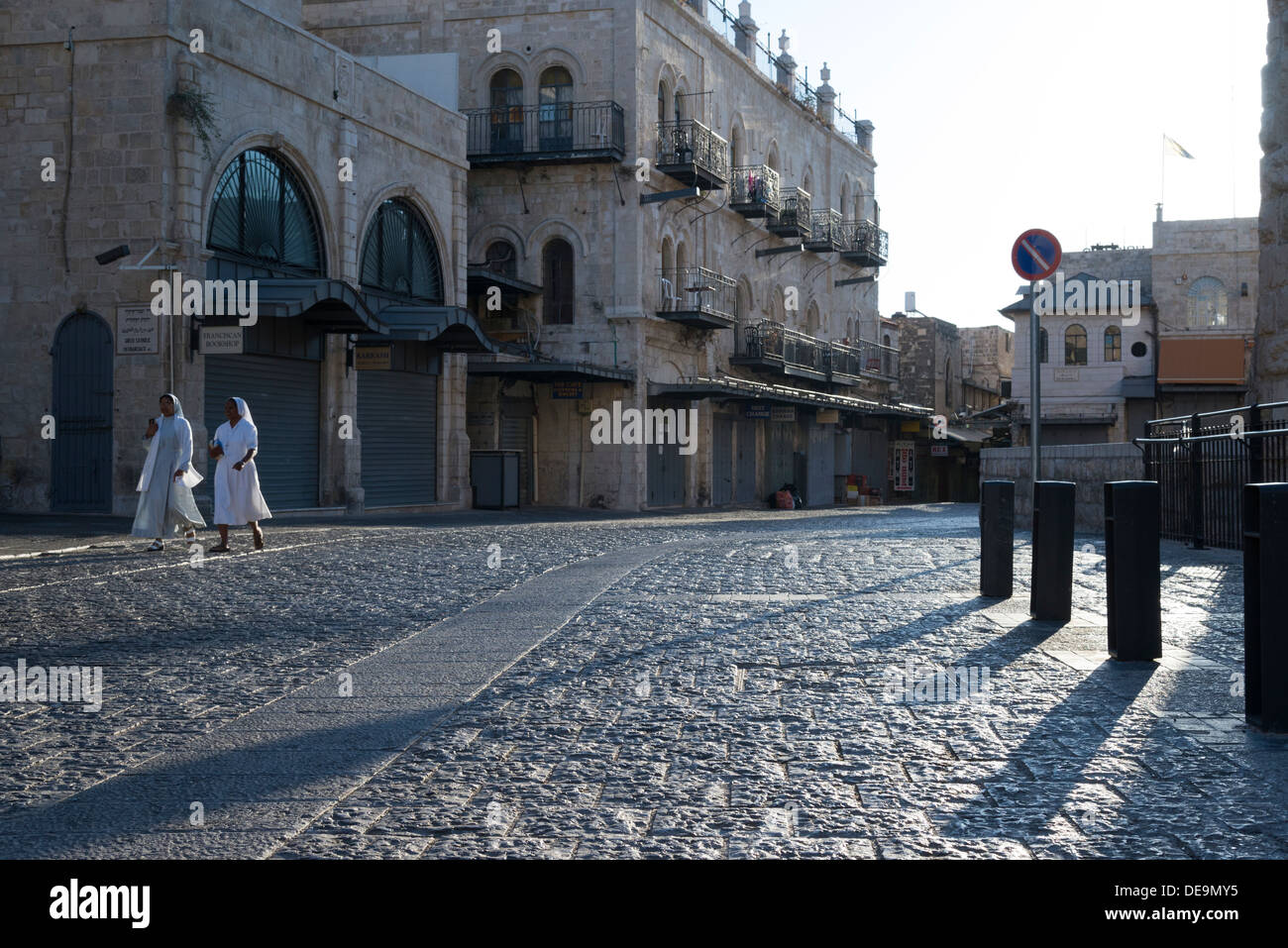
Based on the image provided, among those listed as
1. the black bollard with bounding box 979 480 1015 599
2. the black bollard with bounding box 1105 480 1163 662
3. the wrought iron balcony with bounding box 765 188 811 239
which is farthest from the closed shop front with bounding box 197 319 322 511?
the wrought iron balcony with bounding box 765 188 811 239

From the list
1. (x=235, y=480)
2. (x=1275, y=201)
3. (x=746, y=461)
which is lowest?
(x=235, y=480)

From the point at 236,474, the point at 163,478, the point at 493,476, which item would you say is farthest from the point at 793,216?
the point at 163,478

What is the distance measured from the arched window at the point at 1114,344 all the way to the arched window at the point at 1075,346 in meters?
0.79

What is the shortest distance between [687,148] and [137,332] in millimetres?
18980

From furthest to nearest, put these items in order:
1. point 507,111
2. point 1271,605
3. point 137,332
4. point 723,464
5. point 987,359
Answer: point 987,359, point 723,464, point 507,111, point 137,332, point 1271,605

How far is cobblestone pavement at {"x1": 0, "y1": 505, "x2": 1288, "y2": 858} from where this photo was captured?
3.58 meters

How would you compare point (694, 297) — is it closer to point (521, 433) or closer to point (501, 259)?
point (501, 259)

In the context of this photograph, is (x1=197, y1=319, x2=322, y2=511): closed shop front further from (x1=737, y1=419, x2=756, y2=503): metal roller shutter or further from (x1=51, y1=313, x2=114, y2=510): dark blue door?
(x1=737, y1=419, x2=756, y2=503): metal roller shutter

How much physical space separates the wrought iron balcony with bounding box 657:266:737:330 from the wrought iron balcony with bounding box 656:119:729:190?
2.46 m

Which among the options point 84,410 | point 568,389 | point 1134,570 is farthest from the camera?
point 568,389

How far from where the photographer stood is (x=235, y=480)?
1441cm

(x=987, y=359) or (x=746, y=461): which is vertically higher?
(x=987, y=359)

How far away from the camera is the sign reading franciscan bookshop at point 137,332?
763 inches

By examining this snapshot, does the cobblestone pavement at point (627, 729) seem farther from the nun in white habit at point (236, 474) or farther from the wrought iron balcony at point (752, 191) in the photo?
the wrought iron balcony at point (752, 191)
